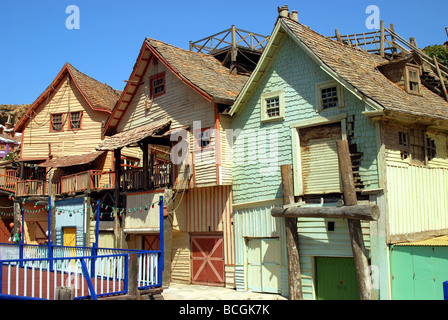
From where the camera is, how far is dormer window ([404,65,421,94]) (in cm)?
1791

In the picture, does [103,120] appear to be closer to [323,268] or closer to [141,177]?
[141,177]

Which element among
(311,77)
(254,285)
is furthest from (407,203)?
(254,285)

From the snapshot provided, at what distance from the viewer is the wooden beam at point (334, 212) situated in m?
14.1

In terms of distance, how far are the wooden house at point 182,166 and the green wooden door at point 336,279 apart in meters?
4.31

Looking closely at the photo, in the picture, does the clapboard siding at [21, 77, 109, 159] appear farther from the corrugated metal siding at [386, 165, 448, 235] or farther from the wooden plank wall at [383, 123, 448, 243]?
the corrugated metal siding at [386, 165, 448, 235]

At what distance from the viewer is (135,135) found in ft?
73.5

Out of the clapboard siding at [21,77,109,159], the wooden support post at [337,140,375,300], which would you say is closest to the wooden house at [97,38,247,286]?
the wooden support post at [337,140,375,300]

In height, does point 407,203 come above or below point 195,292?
above

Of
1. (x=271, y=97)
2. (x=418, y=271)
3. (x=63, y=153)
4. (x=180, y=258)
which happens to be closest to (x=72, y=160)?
(x=63, y=153)

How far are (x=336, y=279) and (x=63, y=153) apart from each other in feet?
71.2

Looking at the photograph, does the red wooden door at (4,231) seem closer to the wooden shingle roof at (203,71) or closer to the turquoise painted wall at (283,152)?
the wooden shingle roof at (203,71)

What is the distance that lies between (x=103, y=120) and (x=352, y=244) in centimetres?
2097
